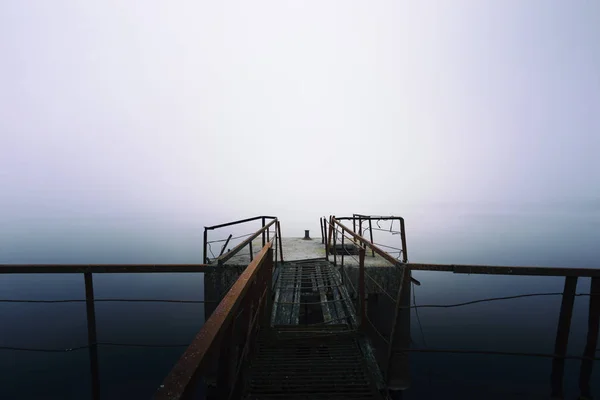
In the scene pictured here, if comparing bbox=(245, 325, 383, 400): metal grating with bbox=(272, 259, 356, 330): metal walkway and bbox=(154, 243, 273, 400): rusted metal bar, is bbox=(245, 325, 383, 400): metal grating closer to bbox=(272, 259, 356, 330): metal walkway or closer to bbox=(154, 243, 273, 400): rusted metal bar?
bbox=(272, 259, 356, 330): metal walkway

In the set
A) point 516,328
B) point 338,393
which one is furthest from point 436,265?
point 516,328

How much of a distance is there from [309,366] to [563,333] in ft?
10.1

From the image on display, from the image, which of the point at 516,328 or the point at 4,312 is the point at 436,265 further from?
the point at 4,312

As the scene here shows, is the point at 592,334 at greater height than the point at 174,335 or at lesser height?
greater

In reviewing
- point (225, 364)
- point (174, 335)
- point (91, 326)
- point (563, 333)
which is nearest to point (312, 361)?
point (225, 364)

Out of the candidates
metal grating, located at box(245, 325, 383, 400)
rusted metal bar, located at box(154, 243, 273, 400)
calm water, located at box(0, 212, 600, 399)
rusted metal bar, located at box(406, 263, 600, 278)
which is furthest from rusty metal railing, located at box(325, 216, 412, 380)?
calm water, located at box(0, 212, 600, 399)

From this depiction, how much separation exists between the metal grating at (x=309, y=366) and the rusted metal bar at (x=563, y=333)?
236cm

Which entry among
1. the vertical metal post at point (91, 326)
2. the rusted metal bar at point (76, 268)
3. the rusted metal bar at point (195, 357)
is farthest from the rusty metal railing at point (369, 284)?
the vertical metal post at point (91, 326)

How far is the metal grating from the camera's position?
8.54 feet

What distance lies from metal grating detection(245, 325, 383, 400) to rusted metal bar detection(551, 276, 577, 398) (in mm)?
2361

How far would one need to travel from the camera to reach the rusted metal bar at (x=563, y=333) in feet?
10.1

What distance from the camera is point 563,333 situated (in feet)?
10.4

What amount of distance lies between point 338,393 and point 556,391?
2854 mm

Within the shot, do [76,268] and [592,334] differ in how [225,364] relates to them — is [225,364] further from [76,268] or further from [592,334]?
[592,334]
